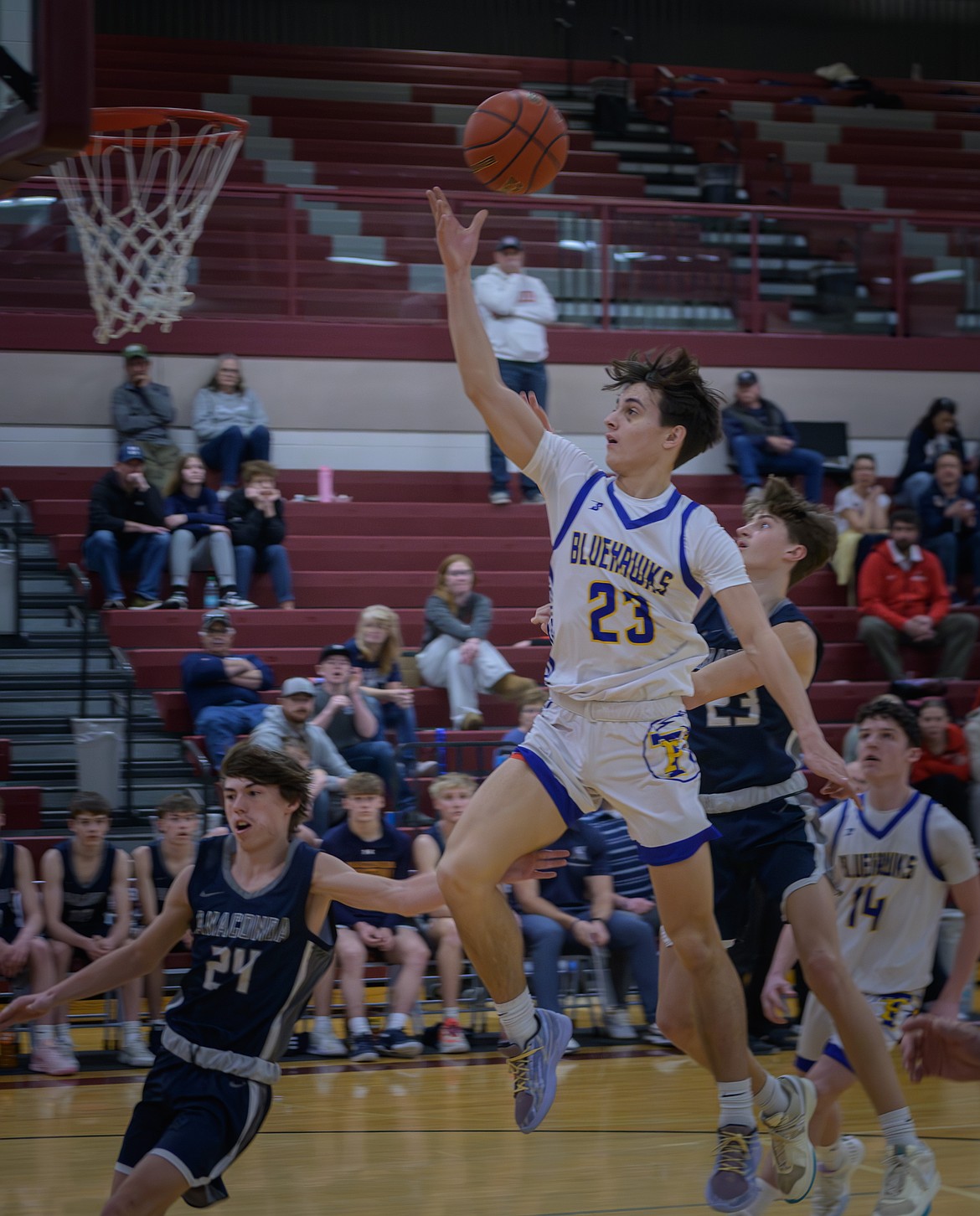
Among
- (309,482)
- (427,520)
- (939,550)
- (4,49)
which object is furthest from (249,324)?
(4,49)

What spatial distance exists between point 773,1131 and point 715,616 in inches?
70.4

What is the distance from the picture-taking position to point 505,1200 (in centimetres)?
521

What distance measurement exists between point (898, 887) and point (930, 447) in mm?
8878

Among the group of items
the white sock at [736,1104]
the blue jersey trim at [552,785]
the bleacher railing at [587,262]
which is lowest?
the white sock at [736,1104]

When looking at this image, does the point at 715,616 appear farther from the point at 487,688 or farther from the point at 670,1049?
the point at 487,688

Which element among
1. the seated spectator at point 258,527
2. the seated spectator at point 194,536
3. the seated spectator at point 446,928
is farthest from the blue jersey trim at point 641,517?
the seated spectator at point 258,527

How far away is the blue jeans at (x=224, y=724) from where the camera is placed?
30.5 feet

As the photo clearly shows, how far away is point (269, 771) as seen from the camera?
422 centimetres

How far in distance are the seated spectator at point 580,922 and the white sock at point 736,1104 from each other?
3.50m

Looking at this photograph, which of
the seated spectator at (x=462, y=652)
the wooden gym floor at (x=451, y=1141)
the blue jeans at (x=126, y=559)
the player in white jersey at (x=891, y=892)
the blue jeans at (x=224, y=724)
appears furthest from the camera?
the blue jeans at (x=126, y=559)

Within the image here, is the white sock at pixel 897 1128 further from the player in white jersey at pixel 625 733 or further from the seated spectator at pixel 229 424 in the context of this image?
the seated spectator at pixel 229 424

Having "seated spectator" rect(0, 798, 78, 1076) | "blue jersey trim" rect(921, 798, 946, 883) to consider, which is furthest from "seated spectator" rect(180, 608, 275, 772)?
"blue jersey trim" rect(921, 798, 946, 883)

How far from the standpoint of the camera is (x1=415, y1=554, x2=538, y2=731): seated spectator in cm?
1036

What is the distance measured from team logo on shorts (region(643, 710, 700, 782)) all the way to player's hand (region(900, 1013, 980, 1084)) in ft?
3.11
